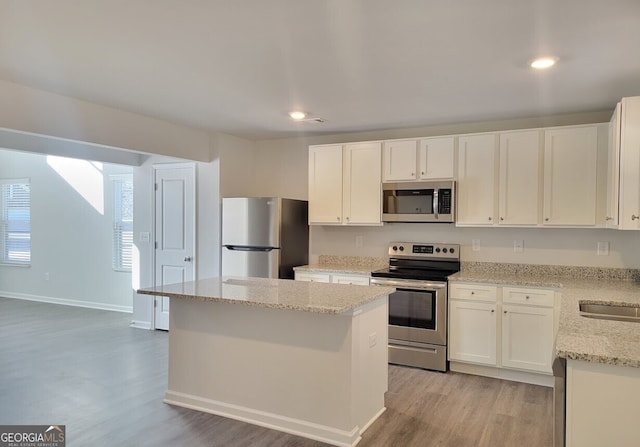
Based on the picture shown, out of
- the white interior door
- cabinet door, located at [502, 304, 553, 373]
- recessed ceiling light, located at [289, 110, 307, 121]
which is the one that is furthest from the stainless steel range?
the white interior door

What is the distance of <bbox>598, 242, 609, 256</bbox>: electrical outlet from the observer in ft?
13.4

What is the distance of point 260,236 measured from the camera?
5.00 metres

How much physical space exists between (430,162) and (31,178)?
6.78 m

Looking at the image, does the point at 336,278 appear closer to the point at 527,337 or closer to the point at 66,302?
the point at 527,337

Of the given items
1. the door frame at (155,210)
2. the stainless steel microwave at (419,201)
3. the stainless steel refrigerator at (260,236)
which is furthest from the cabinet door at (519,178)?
the door frame at (155,210)

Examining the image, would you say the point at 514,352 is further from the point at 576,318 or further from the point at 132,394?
the point at 132,394

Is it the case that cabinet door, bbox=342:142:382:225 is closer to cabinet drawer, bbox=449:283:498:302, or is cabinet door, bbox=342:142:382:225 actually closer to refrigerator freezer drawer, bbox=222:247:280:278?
refrigerator freezer drawer, bbox=222:247:280:278

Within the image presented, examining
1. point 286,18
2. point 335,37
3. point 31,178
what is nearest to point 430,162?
point 335,37

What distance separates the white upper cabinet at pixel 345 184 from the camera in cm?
477

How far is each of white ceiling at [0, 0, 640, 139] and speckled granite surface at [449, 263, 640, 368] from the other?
4.80 ft

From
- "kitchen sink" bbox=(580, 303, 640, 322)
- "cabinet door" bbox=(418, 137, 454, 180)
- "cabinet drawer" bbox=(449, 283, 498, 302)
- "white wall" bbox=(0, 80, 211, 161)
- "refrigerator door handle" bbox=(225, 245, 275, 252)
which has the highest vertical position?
"white wall" bbox=(0, 80, 211, 161)

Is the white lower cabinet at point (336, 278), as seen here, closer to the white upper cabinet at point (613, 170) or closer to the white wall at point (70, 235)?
the white upper cabinet at point (613, 170)

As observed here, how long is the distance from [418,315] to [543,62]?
7.83ft

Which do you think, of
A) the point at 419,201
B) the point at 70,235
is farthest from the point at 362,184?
the point at 70,235
